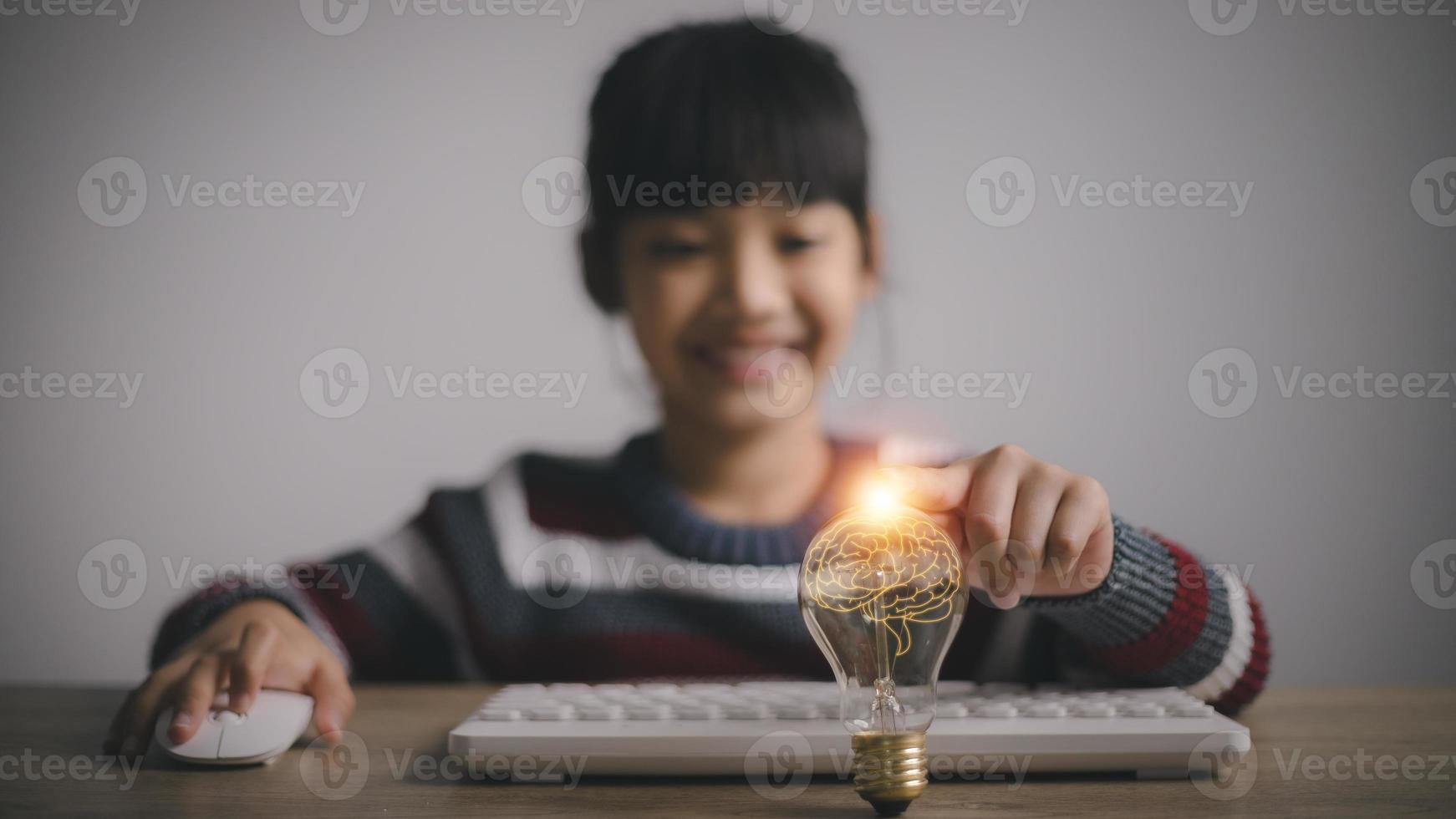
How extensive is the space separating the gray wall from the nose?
0.33m

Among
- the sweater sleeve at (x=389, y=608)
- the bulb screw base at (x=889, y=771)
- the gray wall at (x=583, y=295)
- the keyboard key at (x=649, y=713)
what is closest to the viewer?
the bulb screw base at (x=889, y=771)

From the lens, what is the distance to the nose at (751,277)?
0.83 metres

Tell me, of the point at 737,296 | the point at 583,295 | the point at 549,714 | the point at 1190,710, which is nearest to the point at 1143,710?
the point at 1190,710

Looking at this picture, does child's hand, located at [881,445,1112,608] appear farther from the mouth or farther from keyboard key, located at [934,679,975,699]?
the mouth

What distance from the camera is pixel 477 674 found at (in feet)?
2.93

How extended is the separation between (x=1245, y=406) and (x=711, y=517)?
628 millimetres

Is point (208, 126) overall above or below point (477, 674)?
above

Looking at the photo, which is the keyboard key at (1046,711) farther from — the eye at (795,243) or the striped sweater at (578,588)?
the eye at (795,243)

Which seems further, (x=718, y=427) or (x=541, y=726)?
(x=718, y=427)

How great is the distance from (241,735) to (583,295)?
702 millimetres

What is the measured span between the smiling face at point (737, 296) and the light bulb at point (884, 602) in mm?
458

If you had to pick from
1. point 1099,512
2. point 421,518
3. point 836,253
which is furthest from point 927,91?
point 1099,512

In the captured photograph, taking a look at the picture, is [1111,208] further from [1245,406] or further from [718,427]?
[718,427]

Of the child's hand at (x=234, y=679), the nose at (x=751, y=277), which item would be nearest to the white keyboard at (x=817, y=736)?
the child's hand at (x=234, y=679)
